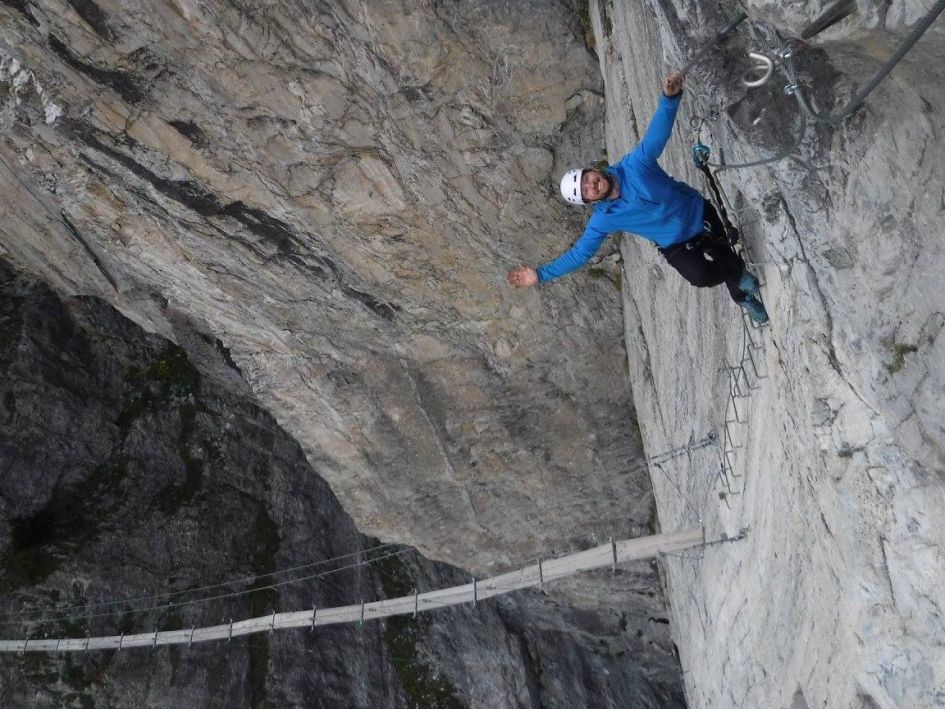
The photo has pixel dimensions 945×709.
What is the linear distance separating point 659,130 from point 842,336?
183 centimetres

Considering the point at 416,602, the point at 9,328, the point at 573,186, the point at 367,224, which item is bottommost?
the point at 416,602

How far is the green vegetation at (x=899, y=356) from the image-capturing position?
386 cm

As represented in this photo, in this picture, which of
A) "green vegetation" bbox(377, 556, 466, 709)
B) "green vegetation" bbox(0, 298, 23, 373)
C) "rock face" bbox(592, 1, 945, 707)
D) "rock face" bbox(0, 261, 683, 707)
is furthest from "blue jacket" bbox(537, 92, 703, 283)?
"green vegetation" bbox(0, 298, 23, 373)

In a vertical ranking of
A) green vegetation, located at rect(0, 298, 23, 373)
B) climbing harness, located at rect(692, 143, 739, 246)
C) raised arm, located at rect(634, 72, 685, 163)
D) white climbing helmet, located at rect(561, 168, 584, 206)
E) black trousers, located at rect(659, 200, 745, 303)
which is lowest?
black trousers, located at rect(659, 200, 745, 303)

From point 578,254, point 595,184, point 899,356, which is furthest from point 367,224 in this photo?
point 899,356

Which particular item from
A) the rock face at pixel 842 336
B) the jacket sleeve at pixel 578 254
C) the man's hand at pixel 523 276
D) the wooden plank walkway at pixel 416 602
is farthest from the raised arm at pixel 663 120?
the wooden plank walkway at pixel 416 602

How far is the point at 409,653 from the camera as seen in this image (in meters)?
16.3

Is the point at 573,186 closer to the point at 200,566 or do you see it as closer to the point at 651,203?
the point at 651,203

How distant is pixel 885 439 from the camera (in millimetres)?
4074

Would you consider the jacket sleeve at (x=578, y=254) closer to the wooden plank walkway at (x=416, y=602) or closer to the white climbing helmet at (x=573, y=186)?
the white climbing helmet at (x=573, y=186)

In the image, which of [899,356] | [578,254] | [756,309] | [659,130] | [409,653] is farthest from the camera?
[409,653]

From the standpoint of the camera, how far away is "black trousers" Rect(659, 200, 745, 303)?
5328mm

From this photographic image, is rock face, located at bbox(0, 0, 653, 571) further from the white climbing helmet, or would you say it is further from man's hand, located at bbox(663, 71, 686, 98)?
man's hand, located at bbox(663, 71, 686, 98)

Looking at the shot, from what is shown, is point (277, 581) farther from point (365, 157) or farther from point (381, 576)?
point (365, 157)
